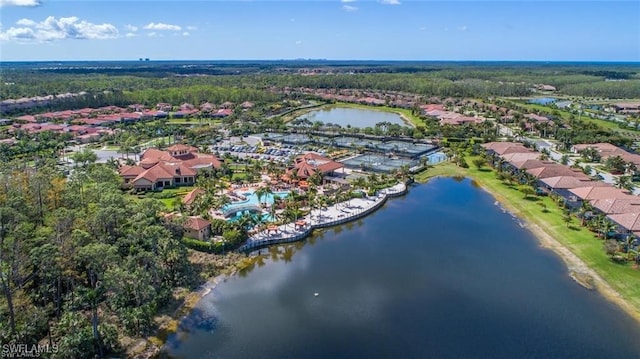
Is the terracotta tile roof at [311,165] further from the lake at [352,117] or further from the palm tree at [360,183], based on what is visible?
the lake at [352,117]

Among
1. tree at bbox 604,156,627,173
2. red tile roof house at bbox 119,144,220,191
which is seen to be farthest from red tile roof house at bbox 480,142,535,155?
red tile roof house at bbox 119,144,220,191

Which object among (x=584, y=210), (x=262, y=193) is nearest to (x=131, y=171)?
(x=262, y=193)

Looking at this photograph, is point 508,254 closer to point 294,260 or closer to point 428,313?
point 428,313

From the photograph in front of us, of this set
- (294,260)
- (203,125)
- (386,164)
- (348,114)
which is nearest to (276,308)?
(294,260)

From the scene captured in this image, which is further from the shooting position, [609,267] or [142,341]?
[609,267]

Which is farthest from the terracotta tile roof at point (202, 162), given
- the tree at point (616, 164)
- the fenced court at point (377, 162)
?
the tree at point (616, 164)

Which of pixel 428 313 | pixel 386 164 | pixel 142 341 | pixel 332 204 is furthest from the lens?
pixel 386 164
